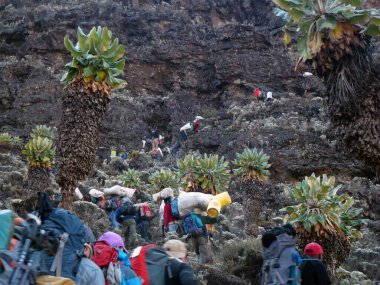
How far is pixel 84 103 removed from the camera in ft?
38.5

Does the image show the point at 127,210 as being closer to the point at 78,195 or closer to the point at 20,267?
the point at 78,195

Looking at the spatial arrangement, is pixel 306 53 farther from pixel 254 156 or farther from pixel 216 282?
pixel 254 156

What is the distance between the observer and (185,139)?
3347 centimetres

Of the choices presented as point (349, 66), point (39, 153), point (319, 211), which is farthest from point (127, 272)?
point (39, 153)

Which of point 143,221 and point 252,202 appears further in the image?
point 252,202

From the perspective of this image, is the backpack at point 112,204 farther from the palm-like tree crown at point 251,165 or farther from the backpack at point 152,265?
the backpack at point 152,265

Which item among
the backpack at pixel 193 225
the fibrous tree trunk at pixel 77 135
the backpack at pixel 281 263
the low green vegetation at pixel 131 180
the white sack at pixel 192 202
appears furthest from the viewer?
the low green vegetation at pixel 131 180

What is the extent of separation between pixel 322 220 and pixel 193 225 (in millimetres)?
2707

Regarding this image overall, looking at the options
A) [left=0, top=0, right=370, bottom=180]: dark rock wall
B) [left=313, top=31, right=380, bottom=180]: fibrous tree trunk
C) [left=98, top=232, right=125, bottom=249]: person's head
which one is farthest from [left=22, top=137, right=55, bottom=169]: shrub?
[left=0, top=0, right=370, bottom=180]: dark rock wall

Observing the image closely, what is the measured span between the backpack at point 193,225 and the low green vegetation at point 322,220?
213 cm

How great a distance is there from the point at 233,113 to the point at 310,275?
30.3m

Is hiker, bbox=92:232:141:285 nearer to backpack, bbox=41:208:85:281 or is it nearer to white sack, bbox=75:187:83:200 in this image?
backpack, bbox=41:208:85:281

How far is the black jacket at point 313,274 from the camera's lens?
234 inches

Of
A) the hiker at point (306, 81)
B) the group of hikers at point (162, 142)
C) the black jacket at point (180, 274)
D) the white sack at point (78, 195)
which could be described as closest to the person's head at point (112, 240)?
the black jacket at point (180, 274)
